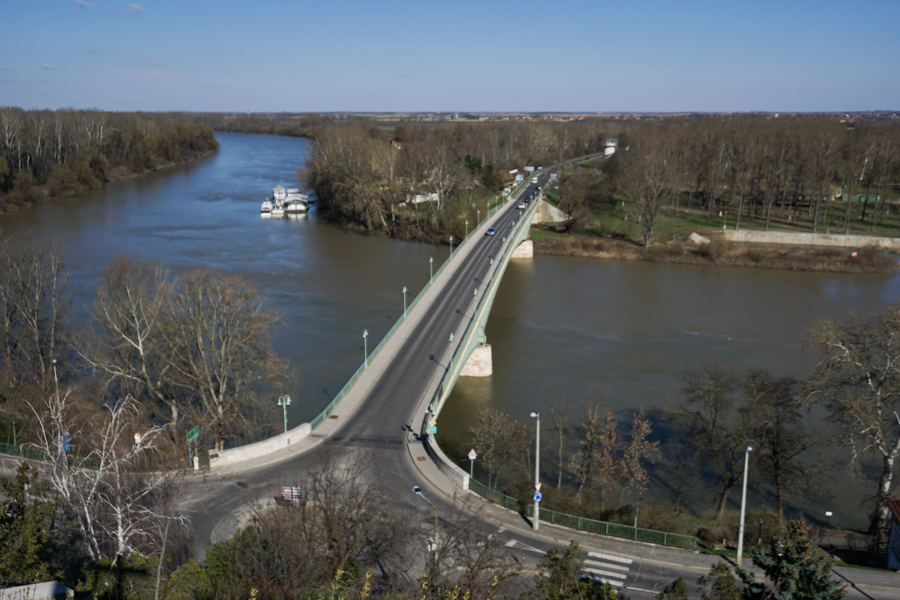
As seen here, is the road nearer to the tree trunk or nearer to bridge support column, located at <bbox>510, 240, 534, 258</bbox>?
the tree trunk

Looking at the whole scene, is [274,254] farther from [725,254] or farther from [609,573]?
[609,573]

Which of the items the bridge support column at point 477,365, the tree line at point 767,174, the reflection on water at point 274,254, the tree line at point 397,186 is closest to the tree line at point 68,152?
the reflection on water at point 274,254

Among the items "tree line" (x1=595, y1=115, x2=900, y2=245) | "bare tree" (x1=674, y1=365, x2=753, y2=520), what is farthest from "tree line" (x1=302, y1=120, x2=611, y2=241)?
"bare tree" (x1=674, y1=365, x2=753, y2=520)

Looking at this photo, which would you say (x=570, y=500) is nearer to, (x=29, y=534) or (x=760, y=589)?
(x=760, y=589)

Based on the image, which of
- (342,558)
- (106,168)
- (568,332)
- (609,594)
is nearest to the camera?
(609,594)

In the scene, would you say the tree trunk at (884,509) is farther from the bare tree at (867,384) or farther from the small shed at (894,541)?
the small shed at (894,541)

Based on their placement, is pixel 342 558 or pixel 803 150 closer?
pixel 342 558

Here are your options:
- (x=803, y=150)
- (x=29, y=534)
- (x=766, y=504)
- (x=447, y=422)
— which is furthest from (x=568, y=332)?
(x=803, y=150)

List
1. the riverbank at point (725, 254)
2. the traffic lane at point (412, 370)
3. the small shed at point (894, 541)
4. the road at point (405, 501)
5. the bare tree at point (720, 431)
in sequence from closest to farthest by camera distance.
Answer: the road at point (405, 501), the small shed at point (894, 541), the bare tree at point (720, 431), the traffic lane at point (412, 370), the riverbank at point (725, 254)
